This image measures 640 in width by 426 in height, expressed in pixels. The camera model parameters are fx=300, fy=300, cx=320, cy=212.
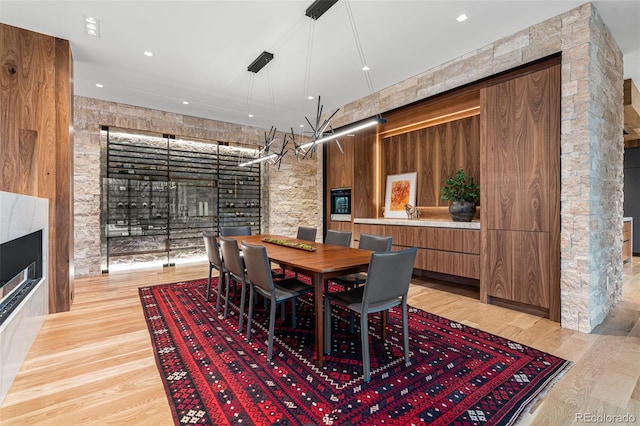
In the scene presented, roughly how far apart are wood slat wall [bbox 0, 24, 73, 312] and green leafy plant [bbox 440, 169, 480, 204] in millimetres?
5081

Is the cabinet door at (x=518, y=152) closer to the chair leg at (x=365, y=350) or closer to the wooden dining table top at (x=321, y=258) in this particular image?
the wooden dining table top at (x=321, y=258)

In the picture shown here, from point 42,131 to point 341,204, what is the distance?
4595 mm

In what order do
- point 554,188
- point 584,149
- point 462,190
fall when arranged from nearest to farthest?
point 584,149, point 554,188, point 462,190

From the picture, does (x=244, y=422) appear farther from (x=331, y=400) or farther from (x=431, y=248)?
(x=431, y=248)

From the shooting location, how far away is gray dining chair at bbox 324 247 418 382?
207cm

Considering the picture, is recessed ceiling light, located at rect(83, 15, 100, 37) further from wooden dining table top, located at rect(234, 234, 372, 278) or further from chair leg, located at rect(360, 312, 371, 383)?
chair leg, located at rect(360, 312, 371, 383)

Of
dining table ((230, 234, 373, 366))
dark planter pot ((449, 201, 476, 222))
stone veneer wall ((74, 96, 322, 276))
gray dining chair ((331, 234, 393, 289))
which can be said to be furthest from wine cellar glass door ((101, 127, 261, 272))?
dark planter pot ((449, 201, 476, 222))

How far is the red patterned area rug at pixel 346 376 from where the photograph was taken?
1757mm

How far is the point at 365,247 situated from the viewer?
348cm

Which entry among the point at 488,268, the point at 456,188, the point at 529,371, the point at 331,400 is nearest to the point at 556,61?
the point at 456,188

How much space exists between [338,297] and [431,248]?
2565mm

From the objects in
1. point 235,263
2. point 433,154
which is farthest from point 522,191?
point 235,263
